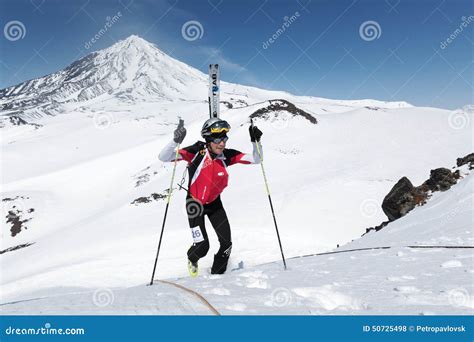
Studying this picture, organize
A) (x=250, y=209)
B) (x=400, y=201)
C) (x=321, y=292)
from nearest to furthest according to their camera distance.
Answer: (x=321, y=292) < (x=400, y=201) < (x=250, y=209)

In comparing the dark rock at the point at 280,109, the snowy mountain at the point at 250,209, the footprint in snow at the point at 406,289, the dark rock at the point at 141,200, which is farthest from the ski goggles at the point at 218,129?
the dark rock at the point at 280,109

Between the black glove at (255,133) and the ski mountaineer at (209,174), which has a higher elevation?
the black glove at (255,133)

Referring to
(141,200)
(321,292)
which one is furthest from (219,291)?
(141,200)

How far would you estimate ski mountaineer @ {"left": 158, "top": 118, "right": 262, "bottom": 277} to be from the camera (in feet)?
21.9

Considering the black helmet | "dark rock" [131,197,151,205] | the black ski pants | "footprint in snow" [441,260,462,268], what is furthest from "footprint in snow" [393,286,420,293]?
"dark rock" [131,197,151,205]

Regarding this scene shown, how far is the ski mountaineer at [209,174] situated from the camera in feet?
21.9

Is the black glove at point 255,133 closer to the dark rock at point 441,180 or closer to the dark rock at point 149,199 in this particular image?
the dark rock at point 441,180

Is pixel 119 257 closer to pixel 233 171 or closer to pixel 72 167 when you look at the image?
pixel 233 171

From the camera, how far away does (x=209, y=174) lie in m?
6.75

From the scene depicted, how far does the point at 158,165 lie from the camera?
116 feet

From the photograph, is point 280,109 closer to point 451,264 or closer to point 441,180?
point 441,180

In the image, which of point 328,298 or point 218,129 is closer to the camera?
point 328,298
